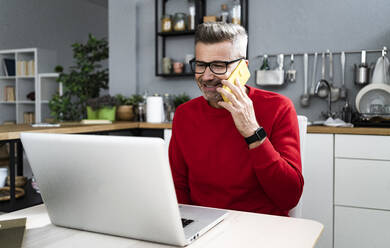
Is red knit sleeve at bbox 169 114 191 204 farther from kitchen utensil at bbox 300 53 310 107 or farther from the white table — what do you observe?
kitchen utensil at bbox 300 53 310 107

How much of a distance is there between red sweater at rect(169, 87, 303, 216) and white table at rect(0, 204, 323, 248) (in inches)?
10.6

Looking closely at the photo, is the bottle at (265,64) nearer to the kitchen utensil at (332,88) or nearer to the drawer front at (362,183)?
the kitchen utensil at (332,88)

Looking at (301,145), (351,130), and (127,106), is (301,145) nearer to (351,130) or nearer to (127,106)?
(351,130)

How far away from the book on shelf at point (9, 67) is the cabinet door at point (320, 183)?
524 cm

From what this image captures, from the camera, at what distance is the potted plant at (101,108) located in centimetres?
313

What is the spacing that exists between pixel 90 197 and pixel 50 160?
112 mm

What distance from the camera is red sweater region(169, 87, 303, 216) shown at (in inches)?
47.0

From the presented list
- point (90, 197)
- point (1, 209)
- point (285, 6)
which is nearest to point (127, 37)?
point (285, 6)

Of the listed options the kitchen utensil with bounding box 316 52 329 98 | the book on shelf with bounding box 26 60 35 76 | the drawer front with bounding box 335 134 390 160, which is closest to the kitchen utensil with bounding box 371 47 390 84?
the kitchen utensil with bounding box 316 52 329 98

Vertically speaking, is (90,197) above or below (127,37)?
below

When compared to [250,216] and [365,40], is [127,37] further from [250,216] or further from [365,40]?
[250,216]

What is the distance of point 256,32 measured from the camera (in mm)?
3211

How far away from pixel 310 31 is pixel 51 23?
5563 mm

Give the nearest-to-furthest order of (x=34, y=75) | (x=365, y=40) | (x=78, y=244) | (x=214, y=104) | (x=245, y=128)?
(x=78, y=244) < (x=245, y=128) < (x=214, y=104) < (x=365, y=40) < (x=34, y=75)
